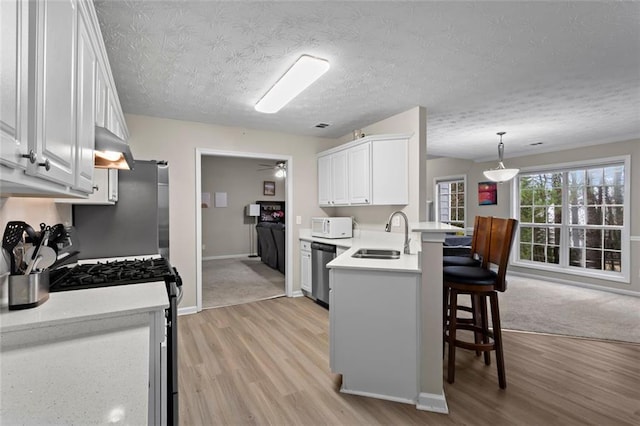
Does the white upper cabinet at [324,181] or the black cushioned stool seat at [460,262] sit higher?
the white upper cabinet at [324,181]

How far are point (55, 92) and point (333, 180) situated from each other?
3.44 metres

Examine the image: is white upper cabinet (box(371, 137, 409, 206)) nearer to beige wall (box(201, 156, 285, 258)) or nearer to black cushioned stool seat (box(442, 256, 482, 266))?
black cushioned stool seat (box(442, 256, 482, 266))

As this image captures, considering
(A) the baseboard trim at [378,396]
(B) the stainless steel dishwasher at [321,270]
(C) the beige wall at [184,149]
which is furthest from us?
(B) the stainless steel dishwasher at [321,270]

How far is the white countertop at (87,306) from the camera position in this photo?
3.78ft

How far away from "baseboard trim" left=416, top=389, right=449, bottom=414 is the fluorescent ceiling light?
2467 millimetres

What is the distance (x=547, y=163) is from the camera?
5.56 meters


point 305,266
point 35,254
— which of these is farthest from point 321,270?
point 35,254

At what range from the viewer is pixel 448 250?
489 cm

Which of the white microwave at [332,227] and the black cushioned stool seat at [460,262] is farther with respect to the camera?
the white microwave at [332,227]

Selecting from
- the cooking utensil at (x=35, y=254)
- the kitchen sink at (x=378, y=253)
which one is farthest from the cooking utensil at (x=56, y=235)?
the kitchen sink at (x=378, y=253)

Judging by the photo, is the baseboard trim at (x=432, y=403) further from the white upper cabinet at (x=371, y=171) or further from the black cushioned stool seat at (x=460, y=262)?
the white upper cabinet at (x=371, y=171)

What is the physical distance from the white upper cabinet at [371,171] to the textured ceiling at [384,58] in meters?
0.38

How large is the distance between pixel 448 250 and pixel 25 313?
496 cm

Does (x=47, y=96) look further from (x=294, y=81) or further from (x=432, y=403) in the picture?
(x=432, y=403)
